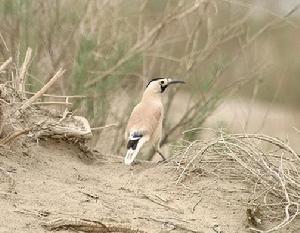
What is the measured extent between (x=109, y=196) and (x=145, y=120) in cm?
208

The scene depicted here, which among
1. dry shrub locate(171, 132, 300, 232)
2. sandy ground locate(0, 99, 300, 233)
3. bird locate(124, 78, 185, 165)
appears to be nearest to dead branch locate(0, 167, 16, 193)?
sandy ground locate(0, 99, 300, 233)

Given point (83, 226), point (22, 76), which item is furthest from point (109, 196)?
point (22, 76)

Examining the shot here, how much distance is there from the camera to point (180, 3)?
9648 mm

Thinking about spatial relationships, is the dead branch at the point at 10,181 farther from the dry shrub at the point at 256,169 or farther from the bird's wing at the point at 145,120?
the bird's wing at the point at 145,120

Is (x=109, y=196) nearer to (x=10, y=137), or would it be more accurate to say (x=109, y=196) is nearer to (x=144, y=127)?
(x=10, y=137)

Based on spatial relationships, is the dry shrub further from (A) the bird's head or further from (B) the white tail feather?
(A) the bird's head

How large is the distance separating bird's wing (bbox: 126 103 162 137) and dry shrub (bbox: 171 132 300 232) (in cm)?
106

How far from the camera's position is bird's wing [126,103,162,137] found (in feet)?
24.2

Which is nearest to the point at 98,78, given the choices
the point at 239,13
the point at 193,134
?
the point at 193,134

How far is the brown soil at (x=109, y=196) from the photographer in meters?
4.89

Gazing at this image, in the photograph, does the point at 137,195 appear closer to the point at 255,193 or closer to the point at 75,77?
the point at 255,193

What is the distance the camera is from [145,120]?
24.4ft

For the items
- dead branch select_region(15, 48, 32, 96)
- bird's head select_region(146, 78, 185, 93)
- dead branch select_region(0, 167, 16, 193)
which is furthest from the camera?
bird's head select_region(146, 78, 185, 93)

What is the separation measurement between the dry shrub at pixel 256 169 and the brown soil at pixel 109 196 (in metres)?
0.08
